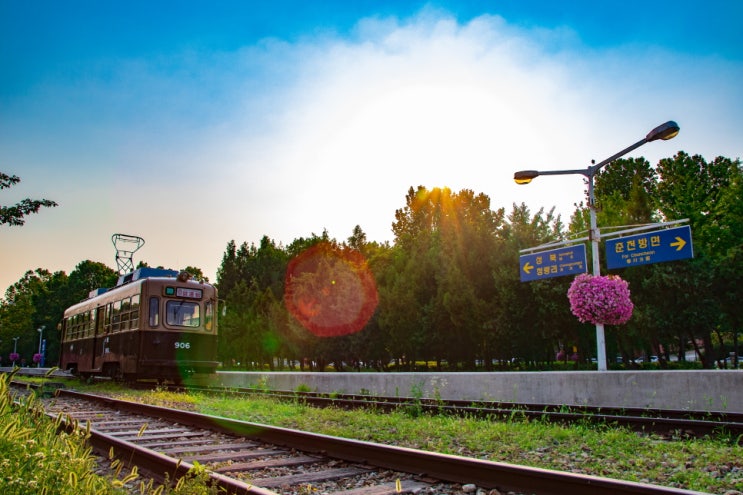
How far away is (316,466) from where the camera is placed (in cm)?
618

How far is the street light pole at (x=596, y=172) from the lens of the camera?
12641mm

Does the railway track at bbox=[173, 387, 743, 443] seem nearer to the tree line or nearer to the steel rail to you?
the steel rail

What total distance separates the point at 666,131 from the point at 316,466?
10892mm

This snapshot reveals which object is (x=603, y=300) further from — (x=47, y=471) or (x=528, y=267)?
(x=47, y=471)

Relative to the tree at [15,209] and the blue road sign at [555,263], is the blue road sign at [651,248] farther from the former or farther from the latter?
the tree at [15,209]

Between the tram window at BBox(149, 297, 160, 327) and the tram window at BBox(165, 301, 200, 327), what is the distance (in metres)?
0.28

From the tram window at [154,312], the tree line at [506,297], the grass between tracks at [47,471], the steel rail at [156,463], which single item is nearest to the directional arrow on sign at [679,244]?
the tree line at [506,297]

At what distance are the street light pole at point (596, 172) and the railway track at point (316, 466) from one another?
855cm

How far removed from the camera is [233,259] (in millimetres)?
93875

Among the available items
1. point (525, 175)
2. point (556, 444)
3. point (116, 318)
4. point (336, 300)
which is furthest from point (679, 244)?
point (336, 300)

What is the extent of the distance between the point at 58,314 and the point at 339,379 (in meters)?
79.3

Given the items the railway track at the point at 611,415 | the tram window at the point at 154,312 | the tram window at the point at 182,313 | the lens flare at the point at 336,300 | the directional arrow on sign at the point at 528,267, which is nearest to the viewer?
the railway track at the point at 611,415

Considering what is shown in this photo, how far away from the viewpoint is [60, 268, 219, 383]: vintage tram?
57.1ft

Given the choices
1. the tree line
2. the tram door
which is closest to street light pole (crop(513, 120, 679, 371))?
the tree line
